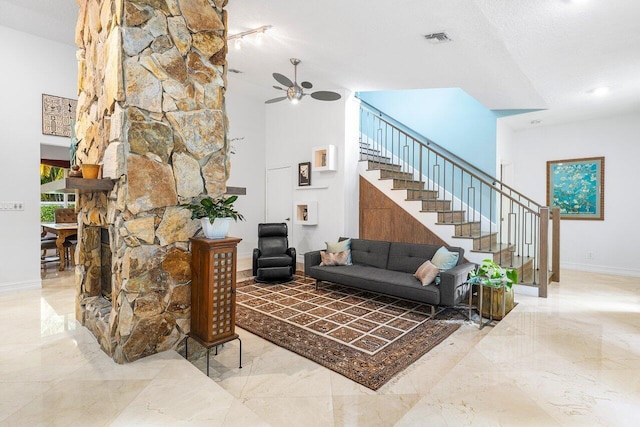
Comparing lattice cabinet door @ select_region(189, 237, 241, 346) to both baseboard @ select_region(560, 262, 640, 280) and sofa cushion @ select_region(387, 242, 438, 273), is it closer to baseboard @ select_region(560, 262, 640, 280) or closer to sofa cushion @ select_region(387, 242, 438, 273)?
sofa cushion @ select_region(387, 242, 438, 273)

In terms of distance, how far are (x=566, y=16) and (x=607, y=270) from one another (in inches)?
197

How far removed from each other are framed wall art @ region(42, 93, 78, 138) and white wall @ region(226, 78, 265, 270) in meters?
2.77

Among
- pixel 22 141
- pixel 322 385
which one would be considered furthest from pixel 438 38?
pixel 22 141

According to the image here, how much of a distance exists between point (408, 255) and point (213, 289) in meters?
2.78

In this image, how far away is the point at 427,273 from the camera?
3.83 m

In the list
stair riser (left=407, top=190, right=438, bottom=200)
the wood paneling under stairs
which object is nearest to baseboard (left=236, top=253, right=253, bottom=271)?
the wood paneling under stairs

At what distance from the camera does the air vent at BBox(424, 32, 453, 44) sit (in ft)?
12.1

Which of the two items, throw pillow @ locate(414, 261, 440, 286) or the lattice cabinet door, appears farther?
throw pillow @ locate(414, 261, 440, 286)

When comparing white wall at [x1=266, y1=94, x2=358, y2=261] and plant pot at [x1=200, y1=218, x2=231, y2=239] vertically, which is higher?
white wall at [x1=266, y1=94, x2=358, y2=261]

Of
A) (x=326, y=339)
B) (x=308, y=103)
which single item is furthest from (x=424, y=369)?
(x=308, y=103)

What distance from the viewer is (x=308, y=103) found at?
675 cm

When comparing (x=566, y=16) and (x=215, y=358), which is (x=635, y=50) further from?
(x=215, y=358)

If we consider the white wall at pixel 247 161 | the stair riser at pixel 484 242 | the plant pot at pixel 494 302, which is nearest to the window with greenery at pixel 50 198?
the white wall at pixel 247 161

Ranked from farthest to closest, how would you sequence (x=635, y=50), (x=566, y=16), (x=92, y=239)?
(x=635, y=50) < (x=92, y=239) < (x=566, y=16)
